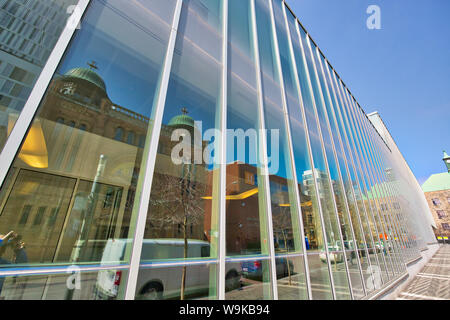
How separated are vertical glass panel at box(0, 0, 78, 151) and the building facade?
285ft

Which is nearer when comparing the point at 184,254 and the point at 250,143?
the point at 184,254

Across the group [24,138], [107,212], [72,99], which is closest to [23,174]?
[24,138]

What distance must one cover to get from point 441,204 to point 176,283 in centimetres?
9301

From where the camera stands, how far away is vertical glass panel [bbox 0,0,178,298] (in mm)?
1745

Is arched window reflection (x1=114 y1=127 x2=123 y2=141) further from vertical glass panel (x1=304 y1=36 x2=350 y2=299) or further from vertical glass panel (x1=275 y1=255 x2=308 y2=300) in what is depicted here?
vertical glass panel (x1=304 y1=36 x2=350 y2=299)

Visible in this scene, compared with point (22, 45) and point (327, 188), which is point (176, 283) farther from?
point (327, 188)

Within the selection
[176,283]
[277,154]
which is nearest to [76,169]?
[176,283]

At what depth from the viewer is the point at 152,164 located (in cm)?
244

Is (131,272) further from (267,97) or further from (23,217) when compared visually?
(267,97)

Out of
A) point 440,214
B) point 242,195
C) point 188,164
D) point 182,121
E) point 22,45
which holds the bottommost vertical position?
point 242,195

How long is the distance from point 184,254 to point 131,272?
2.22 feet

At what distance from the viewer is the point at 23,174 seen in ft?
5.83

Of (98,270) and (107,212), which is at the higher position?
(107,212)
